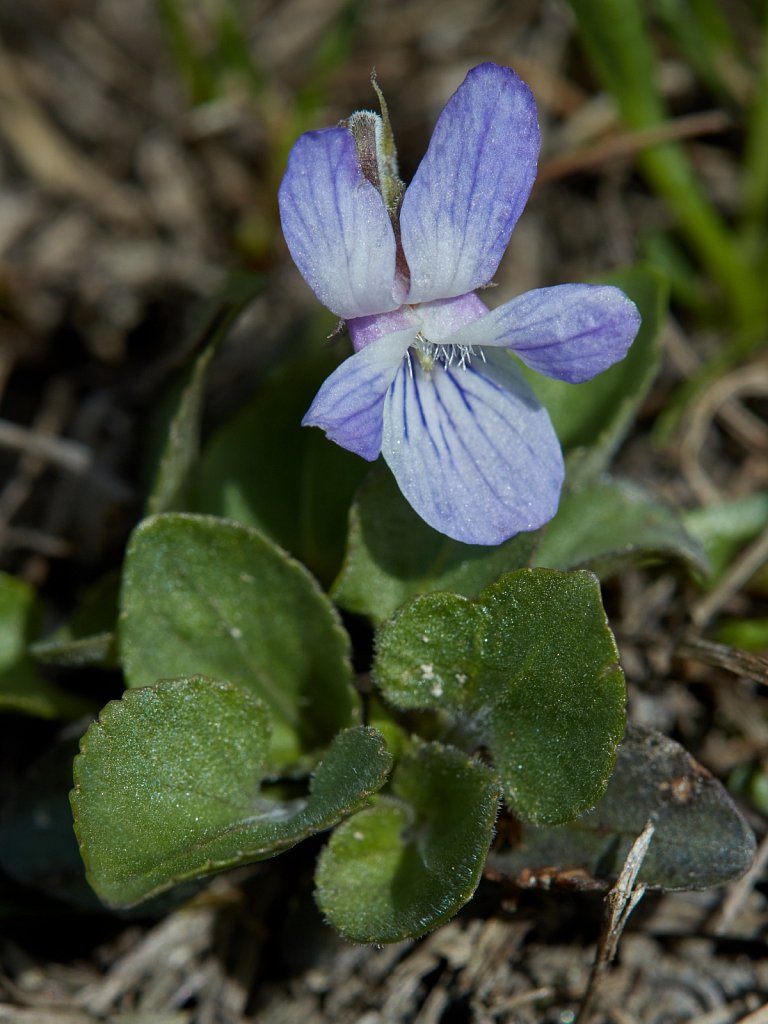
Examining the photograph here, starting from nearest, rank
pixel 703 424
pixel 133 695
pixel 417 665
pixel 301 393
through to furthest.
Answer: pixel 133 695, pixel 417 665, pixel 301 393, pixel 703 424

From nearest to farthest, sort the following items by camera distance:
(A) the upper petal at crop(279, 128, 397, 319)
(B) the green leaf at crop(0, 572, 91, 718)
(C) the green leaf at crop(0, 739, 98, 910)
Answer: (A) the upper petal at crop(279, 128, 397, 319) < (C) the green leaf at crop(0, 739, 98, 910) < (B) the green leaf at crop(0, 572, 91, 718)

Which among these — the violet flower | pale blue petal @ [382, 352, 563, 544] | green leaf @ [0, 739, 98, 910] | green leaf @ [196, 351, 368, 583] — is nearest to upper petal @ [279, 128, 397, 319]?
the violet flower

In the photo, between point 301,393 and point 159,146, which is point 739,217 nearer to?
point 301,393

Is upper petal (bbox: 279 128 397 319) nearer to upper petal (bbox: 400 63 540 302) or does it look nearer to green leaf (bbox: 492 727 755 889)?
upper petal (bbox: 400 63 540 302)

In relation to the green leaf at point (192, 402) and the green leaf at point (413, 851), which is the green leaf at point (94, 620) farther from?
the green leaf at point (413, 851)

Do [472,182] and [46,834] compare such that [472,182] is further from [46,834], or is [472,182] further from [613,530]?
[46,834]

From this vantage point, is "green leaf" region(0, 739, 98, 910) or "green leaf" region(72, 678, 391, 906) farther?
"green leaf" region(0, 739, 98, 910)

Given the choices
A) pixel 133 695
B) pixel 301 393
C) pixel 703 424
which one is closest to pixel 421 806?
pixel 133 695
